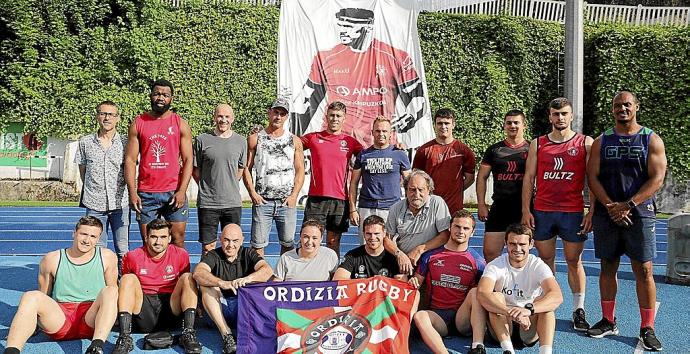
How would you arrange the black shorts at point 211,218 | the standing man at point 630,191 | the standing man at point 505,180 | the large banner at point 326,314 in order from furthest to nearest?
the black shorts at point 211,218, the standing man at point 505,180, the standing man at point 630,191, the large banner at point 326,314

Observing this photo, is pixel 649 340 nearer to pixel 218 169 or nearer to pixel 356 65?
pixel 218 169

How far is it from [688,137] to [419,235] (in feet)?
46.1

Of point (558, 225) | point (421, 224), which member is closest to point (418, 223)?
point (421, 224)

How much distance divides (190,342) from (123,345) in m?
0.47

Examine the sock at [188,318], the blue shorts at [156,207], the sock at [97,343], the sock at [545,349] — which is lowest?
the sock at [545,349]

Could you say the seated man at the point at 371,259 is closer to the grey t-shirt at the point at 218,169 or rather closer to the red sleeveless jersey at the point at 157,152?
the grey t-shirt at the point at 218,169

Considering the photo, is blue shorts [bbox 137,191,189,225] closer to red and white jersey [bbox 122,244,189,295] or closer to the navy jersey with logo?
red and white jersey [bbox 122,244,189,295]

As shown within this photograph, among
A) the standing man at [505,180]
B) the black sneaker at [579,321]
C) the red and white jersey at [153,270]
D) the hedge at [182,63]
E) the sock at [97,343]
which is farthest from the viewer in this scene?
the hedge at [182,63]

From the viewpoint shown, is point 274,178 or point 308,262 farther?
point 274,178

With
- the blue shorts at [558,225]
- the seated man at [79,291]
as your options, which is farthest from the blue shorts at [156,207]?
the blue shorts at [558,225]

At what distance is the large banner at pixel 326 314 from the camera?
4707 mm

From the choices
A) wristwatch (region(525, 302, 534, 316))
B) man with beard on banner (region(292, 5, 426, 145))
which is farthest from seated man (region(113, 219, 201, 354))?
man with beard on banner (region(292, 5, 426, 145))

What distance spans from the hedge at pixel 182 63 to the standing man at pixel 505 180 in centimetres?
1197

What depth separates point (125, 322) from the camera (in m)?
4.81
